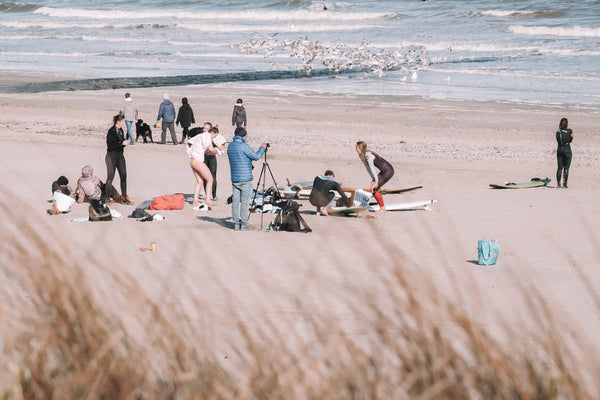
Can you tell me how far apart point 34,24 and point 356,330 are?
300 feet

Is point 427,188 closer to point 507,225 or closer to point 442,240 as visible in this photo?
point 507,225

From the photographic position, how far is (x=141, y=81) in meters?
40.0

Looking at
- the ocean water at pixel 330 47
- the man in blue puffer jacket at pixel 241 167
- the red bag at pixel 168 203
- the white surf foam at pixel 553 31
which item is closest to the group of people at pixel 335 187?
the man in blue puffer jacket at pixel 241 167

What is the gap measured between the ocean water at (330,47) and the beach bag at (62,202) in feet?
77.4

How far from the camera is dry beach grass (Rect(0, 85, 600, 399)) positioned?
3062 mm

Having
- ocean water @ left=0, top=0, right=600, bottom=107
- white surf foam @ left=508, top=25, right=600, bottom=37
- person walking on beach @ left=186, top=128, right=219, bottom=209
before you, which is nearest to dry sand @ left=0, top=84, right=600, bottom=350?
person walking on beach @ left=186, top=128, right=219, bottom=209

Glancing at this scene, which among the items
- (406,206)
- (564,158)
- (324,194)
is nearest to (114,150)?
(324,194)

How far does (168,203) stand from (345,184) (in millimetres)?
4927

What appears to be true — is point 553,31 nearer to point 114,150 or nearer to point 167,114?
point 167,114

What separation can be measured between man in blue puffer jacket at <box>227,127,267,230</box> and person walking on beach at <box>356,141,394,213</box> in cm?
239

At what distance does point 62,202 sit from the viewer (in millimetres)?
13633

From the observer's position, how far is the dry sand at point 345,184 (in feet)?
25.2

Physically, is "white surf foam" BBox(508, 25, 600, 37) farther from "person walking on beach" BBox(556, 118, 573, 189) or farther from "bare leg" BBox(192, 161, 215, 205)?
"bare leg" BBox(192, 161, 215, 205)

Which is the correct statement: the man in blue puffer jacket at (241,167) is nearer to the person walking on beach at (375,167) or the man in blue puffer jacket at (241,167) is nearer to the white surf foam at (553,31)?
the person walking on beach at (375,167)
